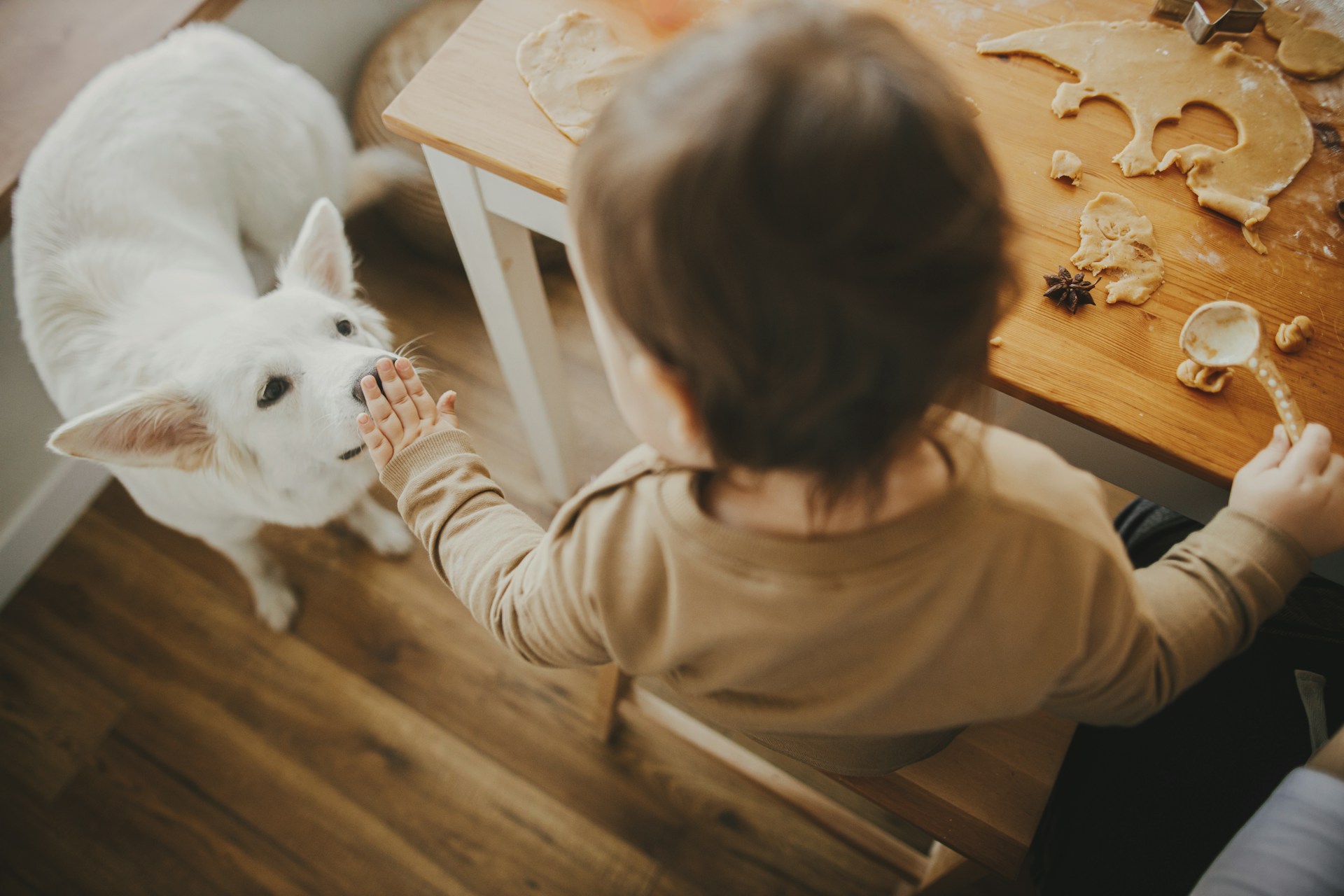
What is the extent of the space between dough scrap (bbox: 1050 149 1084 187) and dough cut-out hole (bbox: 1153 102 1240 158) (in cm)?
9

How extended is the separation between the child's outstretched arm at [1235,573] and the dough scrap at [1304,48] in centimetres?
44

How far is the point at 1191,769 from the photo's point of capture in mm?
742

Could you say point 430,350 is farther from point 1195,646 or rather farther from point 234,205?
point 1195,646

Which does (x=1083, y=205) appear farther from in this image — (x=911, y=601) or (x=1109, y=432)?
(x=911, y=601)

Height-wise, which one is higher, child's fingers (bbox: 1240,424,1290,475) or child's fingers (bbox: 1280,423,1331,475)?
child's fingers (bbox: 1280,423,1331,475)

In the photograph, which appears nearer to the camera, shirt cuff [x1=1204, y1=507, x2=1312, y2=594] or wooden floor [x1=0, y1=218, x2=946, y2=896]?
shirt cuff [x1=1204, y1=507, x2=1312, y2=594]

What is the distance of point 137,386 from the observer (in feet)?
3.07

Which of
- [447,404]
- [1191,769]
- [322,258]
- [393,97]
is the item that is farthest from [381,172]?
[1191,769]

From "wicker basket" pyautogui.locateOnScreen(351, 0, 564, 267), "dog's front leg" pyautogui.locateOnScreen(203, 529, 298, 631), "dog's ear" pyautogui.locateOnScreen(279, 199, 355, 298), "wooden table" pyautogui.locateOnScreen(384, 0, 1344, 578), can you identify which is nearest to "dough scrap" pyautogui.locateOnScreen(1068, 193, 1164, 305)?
"wooden table" pyautogui.locateOnScreen(384, 0, 1344, 578)

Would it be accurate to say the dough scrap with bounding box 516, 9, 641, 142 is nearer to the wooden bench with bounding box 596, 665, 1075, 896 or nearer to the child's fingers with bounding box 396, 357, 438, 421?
the child's fingers with bounding box 396, 357, 438, 421

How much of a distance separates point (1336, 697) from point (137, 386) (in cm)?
139

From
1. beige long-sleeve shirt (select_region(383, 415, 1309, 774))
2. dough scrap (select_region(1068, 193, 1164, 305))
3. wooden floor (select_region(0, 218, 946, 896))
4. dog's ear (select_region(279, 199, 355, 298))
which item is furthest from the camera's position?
wooden floor (select_region(0, 218, 946, 896))

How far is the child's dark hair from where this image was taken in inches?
13.0

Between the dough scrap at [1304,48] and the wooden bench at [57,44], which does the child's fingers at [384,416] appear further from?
the dough scrap at [1304,48]
